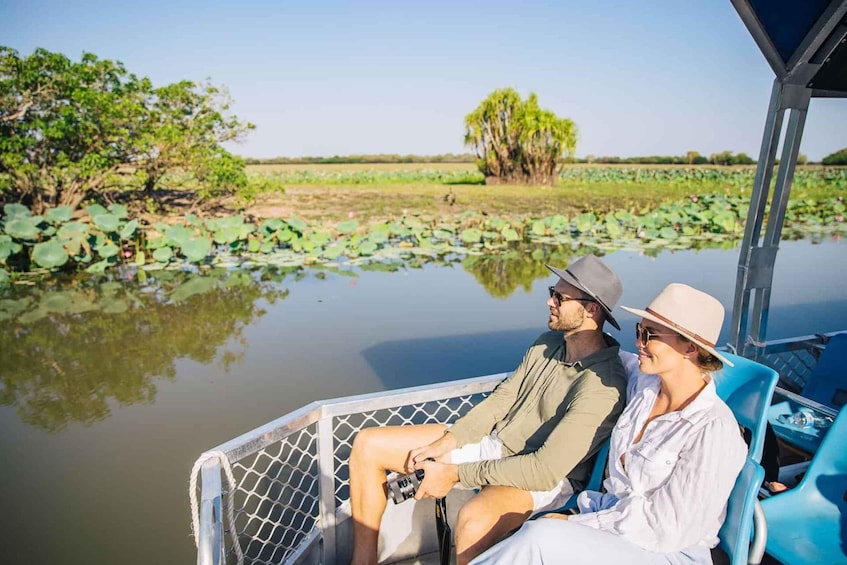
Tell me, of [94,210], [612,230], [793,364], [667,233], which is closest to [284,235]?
[94,210]

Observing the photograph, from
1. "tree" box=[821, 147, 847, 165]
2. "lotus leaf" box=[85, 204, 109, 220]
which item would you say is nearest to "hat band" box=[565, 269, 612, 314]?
"tree" box=[821, 147, 847, 165]

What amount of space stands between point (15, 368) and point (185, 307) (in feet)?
6.65

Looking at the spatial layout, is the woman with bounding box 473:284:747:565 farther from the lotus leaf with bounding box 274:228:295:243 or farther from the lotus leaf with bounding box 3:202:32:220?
the lotus leaf with bounding box 3:202:32:220

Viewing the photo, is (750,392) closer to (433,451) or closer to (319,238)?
(433,451)

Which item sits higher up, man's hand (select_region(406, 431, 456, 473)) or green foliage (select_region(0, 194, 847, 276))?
man's hand (select_region(406, 431, 456, 473))

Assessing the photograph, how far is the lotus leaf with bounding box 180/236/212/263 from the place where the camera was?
8875 millimetres

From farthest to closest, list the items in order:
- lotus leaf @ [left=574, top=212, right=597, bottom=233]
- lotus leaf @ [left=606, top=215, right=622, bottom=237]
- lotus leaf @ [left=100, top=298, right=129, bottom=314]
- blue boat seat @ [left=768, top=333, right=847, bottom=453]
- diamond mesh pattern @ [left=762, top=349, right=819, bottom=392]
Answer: lotus leaf @ [left=574, top=212, right=597, bottom=233] → lotus leaf @ [left=606, top=215, right=622, bottom=237] → lotus leaf @ [left=100, top=298, right=129, bottom=314] → diamond mesh pattern @ [left=762, top=349, right=819, bottom=392] → blue boat seat @ [left=768, top=333, right=847, bottom=453]

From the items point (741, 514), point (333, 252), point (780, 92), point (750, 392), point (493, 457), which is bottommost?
point (333, 252)

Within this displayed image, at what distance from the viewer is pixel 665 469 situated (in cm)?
161

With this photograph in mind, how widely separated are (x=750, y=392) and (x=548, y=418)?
2.30 feet

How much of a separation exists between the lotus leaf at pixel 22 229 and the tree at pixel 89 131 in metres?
1.79

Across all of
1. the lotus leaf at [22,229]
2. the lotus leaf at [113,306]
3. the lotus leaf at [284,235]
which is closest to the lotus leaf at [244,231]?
the lotus leaf at [284,235]

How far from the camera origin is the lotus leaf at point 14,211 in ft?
29.4

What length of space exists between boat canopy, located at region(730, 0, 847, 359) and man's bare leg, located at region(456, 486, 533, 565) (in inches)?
69.0
